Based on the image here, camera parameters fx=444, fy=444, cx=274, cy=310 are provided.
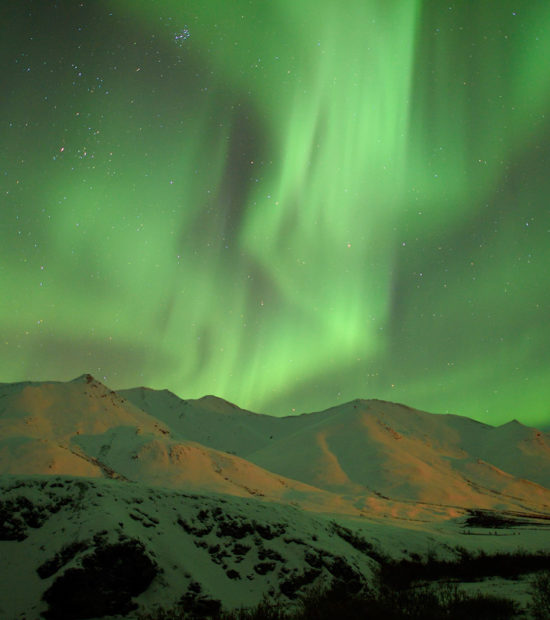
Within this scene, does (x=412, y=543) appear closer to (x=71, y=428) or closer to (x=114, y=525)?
(x=114, y=525)

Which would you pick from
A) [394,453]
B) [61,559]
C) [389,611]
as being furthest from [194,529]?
[394,453]

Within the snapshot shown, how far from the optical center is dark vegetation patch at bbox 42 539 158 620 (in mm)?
9398

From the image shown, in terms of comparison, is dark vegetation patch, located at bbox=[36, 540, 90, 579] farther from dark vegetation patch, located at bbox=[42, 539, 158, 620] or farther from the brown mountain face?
the brown mountain face

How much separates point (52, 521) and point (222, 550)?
4675 mm

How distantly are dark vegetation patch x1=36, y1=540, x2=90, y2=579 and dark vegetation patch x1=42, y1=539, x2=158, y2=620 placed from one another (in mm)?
467

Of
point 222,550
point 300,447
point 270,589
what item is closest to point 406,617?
point 270,589

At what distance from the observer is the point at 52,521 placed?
38.7 feet

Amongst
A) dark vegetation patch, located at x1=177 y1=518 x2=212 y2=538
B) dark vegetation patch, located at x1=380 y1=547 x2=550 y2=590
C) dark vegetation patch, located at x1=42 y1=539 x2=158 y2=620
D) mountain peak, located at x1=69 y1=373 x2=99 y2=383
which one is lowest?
dark vegetation patch, located at x1=380 y1=547 x2=550 y2=590

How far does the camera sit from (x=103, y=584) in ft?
32.4

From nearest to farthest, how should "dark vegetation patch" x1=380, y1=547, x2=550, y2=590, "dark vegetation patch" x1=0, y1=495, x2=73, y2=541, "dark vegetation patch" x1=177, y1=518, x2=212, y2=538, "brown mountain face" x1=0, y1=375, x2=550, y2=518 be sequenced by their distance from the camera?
1. "dark vegetation patch" x1=0, y1=495, x2=73, y2=541
2. "dark vegetation patch" x1=177, y1=518, x2=212, y2=538
3. "dark vegetation patch" x1=380, y1=547, x2=550, y2=590
4. "brown mountain face" x1=0, y1=375, x2=550, y2=518

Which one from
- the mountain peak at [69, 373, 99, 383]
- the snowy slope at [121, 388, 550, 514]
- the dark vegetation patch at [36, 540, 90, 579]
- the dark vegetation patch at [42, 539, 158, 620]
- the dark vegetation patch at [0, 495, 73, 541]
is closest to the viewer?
the dark vegetation patch at [42, 539, 158, 620]

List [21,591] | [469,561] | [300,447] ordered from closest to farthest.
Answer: [21,591]
[469,561]
[300,447]

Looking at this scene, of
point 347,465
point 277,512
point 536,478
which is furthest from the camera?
point 536,478

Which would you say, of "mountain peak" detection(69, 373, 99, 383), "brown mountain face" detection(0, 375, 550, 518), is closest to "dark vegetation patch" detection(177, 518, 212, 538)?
"brown mountain face" detection(0, 375, 550, 518)
